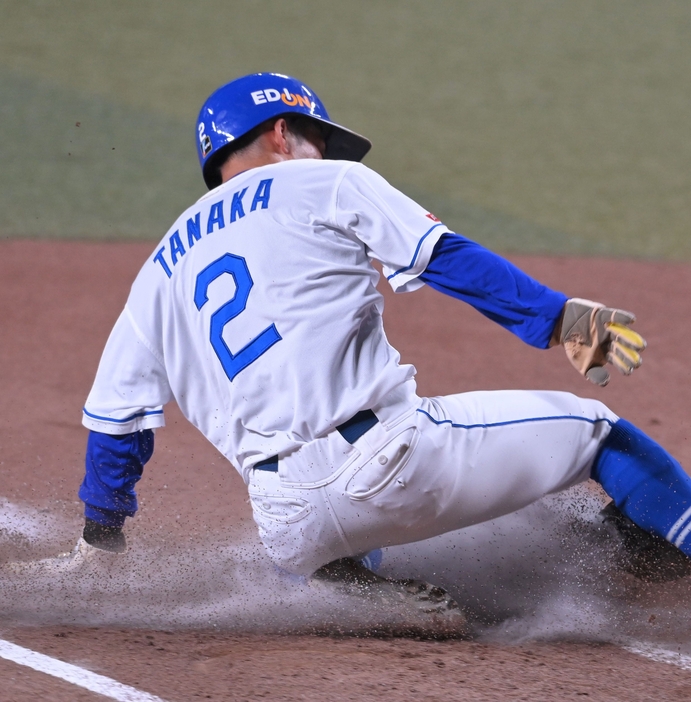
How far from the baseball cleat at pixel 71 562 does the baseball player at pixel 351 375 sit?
52cm

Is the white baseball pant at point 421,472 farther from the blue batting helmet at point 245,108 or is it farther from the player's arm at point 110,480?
the blue batting helmet at point 245,108

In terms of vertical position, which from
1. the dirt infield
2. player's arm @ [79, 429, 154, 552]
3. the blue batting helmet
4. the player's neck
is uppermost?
the blue batting helmet

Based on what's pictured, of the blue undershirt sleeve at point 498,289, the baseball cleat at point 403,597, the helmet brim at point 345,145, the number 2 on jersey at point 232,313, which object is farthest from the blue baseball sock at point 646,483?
the helmet brim at point 345,145

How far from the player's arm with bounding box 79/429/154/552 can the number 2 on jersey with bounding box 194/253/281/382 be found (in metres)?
0.43

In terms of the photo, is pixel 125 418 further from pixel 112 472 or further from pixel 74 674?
pixel 74 674

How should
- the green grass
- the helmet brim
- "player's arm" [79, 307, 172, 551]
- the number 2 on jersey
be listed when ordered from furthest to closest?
the green grass
the helmet brim
"player's arm" [79, 307, 172, 551]
the number 2 on jersey

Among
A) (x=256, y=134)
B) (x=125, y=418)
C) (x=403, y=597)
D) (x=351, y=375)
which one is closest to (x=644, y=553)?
(x=403, y=597)

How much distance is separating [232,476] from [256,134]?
1634 millimetres

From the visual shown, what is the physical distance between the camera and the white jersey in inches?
97.2

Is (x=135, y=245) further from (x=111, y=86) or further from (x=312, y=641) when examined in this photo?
(x=312, y=641)

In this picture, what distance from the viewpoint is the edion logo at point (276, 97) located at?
2816 mm

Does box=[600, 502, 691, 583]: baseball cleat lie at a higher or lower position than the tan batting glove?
lower

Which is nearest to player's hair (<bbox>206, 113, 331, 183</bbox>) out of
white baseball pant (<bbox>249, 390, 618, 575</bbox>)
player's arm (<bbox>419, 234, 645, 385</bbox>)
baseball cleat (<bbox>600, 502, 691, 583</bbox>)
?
player's arm (<bbox>419, 234, 645, 385</bbox>)

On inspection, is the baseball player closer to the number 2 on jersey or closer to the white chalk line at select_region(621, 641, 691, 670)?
the number 2 on jersey
